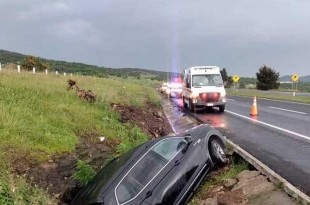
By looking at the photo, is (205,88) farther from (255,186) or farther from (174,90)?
(174,90)

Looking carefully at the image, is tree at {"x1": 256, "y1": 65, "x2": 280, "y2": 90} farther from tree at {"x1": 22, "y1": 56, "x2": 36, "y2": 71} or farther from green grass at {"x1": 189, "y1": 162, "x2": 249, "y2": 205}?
green grass at {"x1": 189, "y1": 162, "x2": 249, "y2": 205}

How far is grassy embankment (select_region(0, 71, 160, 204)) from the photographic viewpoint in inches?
291

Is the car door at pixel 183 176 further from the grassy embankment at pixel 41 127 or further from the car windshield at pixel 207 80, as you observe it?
the car windshield at pixel 207 80

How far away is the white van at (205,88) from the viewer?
895 inches

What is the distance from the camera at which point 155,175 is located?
6555mm

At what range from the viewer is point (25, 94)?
13945 mm

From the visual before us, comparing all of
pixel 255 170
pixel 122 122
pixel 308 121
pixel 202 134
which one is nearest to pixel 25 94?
pixel 122 122

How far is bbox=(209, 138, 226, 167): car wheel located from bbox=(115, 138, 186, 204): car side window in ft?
3.24

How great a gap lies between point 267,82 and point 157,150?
235ft

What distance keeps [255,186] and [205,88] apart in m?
16.0

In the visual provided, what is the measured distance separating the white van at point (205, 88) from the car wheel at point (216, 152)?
14.0 metres

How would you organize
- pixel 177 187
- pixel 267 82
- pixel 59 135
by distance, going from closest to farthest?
pixel 177 187 → pixel 59 135 → pixel 267 82

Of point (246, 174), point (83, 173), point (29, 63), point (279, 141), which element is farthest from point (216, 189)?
point (29, 63)

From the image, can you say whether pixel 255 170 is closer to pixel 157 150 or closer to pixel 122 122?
pixel 157 150
